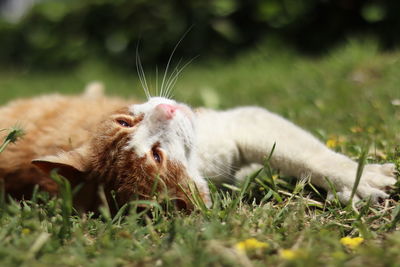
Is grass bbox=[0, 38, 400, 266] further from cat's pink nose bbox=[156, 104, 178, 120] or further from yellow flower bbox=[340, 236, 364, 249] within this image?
cat's pink nose bbox=[156, 104, 178, 120]

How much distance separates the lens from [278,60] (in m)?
6.80

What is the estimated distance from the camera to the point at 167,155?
2.58m

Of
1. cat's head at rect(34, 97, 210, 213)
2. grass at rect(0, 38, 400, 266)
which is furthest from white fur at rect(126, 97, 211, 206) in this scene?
grass at rect(0, 38, 400, 266)

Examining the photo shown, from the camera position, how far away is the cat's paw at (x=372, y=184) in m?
2.31

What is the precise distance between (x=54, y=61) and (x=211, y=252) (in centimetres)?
846

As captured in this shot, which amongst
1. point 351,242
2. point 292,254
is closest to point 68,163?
point 292,254

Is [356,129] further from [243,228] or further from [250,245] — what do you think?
[250,245]

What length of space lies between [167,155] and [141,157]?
15cm

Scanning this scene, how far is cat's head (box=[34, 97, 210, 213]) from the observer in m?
2.46

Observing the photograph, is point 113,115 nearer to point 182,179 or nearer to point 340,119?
point 182,179

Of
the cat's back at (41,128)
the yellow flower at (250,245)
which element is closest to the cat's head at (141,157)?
the cat's back at (41,128)

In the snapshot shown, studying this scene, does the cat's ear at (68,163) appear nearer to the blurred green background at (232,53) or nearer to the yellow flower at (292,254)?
the yellow flower at (292,254)

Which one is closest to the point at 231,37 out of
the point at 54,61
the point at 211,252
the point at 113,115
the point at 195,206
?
the point at 54,61

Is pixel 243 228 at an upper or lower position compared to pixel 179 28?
lower
